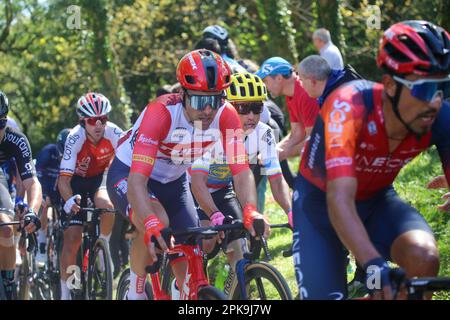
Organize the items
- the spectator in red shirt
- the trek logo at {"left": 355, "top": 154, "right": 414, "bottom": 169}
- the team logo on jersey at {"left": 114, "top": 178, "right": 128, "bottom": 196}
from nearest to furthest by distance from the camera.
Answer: the trek logo at {"left": 355, "top": 154, "right": 414, "bottom": 169}, the team logo on jersey at {"left": 114, "top": 178, "right": 128, "bottom": 196}, the spectator in red shirt

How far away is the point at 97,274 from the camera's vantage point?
9.07 meters

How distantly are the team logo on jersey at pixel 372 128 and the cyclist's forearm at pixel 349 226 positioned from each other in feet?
1.57

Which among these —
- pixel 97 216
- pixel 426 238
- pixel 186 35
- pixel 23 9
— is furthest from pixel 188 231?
pixel 23 9

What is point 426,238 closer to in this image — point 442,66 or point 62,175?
point 442,66

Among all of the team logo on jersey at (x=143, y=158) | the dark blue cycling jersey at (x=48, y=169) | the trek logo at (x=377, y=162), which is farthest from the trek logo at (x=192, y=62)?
the dark blue cycling jersey at (x=48, y=169)

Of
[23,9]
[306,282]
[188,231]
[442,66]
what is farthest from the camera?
[23,9]

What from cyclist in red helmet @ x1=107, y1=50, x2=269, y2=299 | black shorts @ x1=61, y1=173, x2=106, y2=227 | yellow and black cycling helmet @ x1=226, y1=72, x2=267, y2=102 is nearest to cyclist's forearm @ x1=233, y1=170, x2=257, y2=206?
cyclist in red helmet @ x1=107, y1=50, x2=269, y2=299

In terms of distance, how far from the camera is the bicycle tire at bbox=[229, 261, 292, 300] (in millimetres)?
5129

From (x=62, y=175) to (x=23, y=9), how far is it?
23289mm

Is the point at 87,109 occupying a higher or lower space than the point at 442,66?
higher

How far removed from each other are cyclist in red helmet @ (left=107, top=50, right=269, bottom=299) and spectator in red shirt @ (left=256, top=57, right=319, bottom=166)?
83.9 inches

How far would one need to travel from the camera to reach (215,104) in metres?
5.87

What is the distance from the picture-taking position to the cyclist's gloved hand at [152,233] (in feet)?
17.3

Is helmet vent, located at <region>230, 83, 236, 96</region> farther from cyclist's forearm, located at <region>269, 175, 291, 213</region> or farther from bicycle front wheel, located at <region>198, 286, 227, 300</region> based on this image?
bicycle front wheel, located at <region>198, 286, 227, 300</region>
